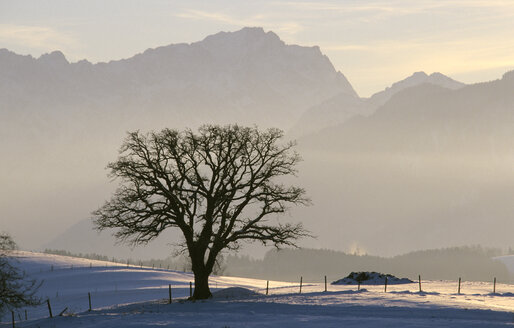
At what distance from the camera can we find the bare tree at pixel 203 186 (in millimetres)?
73250

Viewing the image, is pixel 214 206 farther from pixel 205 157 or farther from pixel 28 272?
pixel 28 272

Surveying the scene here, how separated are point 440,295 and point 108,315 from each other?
35.5 metres

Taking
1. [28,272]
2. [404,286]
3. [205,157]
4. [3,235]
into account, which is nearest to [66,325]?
[3,235]

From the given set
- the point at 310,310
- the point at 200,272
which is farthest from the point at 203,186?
the point at 310,310

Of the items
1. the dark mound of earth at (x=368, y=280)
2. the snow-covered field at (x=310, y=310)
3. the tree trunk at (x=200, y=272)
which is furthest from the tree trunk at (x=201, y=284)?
the dark mound of earth at (x=368, y=280)

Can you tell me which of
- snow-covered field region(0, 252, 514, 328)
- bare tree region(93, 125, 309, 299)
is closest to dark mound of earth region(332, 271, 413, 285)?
snow-covered field region(0, 252, 514, 328)

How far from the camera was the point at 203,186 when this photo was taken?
245ft

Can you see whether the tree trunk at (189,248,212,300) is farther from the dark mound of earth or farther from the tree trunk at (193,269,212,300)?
the dark mound of earth

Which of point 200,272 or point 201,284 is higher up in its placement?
point 200,272

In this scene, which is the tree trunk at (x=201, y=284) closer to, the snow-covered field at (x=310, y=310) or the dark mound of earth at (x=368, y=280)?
the snow-covered field at (x=310, y=310)

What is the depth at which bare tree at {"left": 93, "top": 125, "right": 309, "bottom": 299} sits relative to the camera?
73250 millimetres

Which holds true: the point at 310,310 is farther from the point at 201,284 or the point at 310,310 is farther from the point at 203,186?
the point at 203,186

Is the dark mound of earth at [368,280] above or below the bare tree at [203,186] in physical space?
below

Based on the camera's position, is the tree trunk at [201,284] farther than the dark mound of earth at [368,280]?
No
